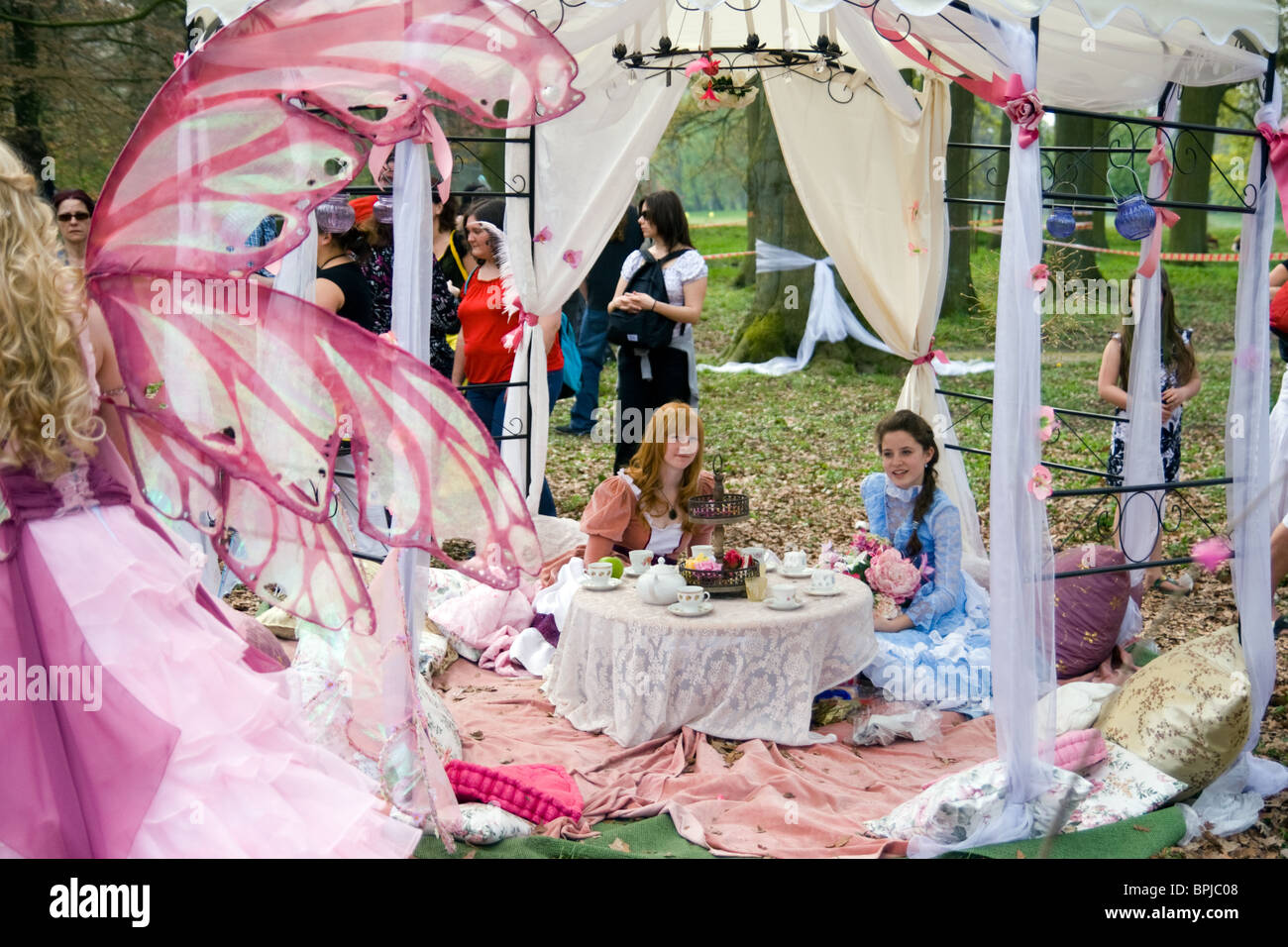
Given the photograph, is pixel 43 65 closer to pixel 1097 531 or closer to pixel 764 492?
pixel 764 492

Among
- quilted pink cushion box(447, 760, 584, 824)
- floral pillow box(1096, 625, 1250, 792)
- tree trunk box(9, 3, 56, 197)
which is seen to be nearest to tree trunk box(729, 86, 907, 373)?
tree trunk box(9, 3, 56, 197)

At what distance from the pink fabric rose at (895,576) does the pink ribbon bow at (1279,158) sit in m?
1.80

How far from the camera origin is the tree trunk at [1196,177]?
1460 centimetres

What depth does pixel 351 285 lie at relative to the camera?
5055mm

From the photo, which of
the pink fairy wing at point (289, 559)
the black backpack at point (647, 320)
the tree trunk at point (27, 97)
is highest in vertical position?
the tree trunk at point (27, 97)

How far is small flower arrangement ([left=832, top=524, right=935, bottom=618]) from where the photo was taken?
191 inches

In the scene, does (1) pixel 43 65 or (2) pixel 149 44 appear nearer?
(1) pixel 43 65

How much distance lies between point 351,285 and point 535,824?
2409 mm

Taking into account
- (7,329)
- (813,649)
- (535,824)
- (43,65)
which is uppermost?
(43,65)

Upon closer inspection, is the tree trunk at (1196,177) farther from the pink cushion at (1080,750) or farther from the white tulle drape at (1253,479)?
the pink cushion at (1080,750)

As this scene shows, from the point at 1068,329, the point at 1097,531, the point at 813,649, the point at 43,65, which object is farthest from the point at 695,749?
the point at 1068,329

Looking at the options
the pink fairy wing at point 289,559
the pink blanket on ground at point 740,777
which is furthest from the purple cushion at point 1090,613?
the pink fairy wing at point 289,559

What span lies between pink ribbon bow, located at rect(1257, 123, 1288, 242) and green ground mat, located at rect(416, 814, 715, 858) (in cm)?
278
